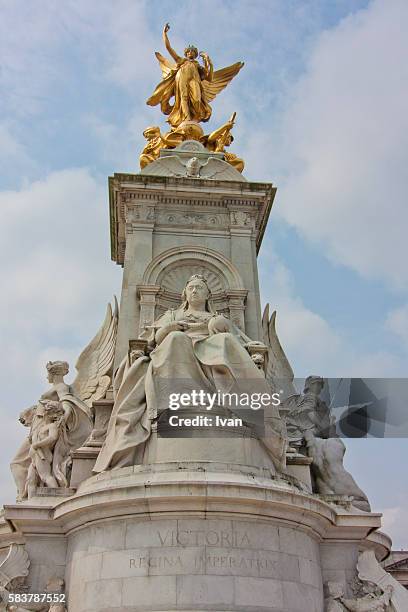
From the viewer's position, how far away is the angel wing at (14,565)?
9445mm

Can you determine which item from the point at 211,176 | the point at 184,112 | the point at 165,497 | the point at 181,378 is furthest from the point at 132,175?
the point at 165,497

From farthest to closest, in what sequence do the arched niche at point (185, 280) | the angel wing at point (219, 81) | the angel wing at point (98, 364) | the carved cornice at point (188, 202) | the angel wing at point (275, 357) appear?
the angel wing at point (219, 81) < the carved cornice at point (188, 202) < the angel wing at point (275, 357) < the arched niche at point (185, 280) < the angel wing at point (98, 364)

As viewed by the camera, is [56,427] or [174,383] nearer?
[174,383]

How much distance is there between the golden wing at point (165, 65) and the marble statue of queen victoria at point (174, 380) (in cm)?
1058

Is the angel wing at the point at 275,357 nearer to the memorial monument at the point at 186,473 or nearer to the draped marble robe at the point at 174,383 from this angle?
the memorial monument at the point at 186,473

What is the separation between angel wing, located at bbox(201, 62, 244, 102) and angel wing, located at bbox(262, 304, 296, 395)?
7490 mm

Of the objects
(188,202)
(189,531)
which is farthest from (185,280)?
(189,531)

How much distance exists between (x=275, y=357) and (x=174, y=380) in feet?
16.3

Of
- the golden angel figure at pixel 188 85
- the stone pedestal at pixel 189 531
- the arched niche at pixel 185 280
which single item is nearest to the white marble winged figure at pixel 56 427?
the stone pedestal at pixel 189 531

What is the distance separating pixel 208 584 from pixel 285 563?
1.27m

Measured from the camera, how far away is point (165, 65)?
63.5 feet

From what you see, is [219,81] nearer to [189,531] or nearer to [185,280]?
[185,280]

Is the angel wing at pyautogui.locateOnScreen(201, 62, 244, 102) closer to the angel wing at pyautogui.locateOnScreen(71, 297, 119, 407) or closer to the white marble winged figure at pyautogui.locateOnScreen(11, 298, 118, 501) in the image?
the angel wing at pyautogui.locateOnScreen(71, 297, 119, 407)

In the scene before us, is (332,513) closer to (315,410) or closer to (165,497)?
(165,497)
